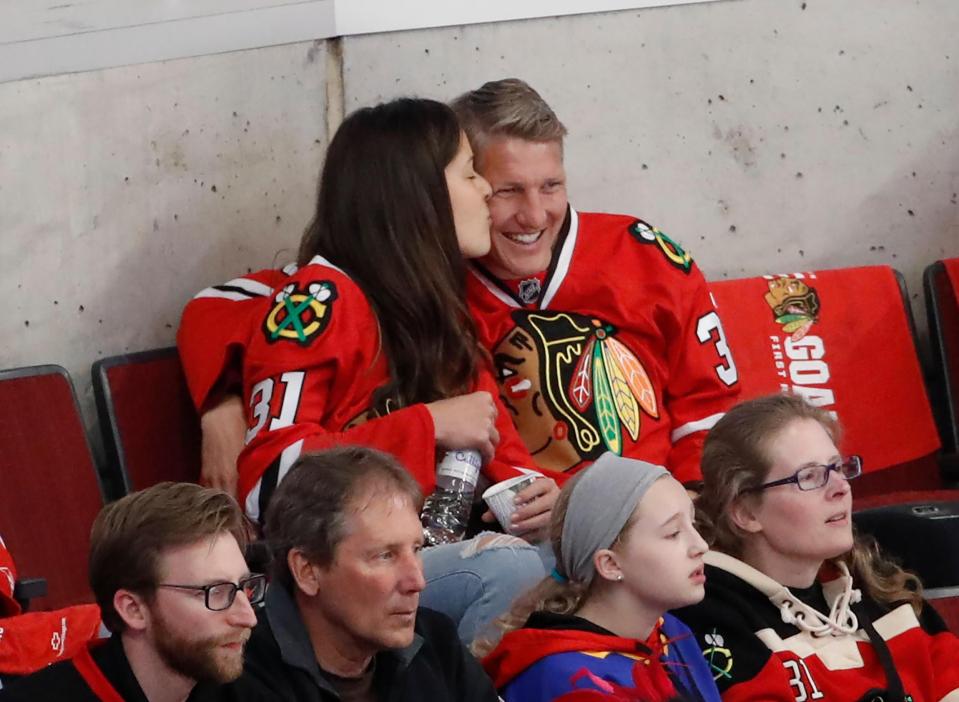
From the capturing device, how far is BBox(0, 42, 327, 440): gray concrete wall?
3348mm

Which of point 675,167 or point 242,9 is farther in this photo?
point 675,167

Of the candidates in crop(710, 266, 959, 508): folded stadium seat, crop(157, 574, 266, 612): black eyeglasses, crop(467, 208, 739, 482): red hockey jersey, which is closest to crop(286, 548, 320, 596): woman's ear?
crop(157, 574, 266, 612): black eyeglasses

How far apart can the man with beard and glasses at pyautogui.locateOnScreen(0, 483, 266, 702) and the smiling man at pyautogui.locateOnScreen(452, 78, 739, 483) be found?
1210 millimetres

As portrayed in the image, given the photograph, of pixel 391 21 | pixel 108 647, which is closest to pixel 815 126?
pixel 391 21

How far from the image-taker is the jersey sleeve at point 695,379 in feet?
10.9

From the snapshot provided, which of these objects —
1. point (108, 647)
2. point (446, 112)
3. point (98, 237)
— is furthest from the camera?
point (98, 237)

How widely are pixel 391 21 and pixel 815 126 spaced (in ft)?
3.82

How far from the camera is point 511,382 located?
3260 mm

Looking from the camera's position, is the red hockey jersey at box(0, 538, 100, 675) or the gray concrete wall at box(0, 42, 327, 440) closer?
the red hockey jersey at box(0, 538, 100, 675)

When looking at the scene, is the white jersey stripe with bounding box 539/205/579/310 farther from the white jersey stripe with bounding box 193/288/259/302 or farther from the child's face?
the child's face

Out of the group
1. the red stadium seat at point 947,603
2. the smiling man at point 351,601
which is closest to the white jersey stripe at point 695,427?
the red stadium seat at point 947,603

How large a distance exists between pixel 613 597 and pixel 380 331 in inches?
31.1

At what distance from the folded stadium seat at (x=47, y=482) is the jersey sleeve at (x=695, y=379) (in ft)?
3.79

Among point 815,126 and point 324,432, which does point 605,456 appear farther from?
point 815,126
